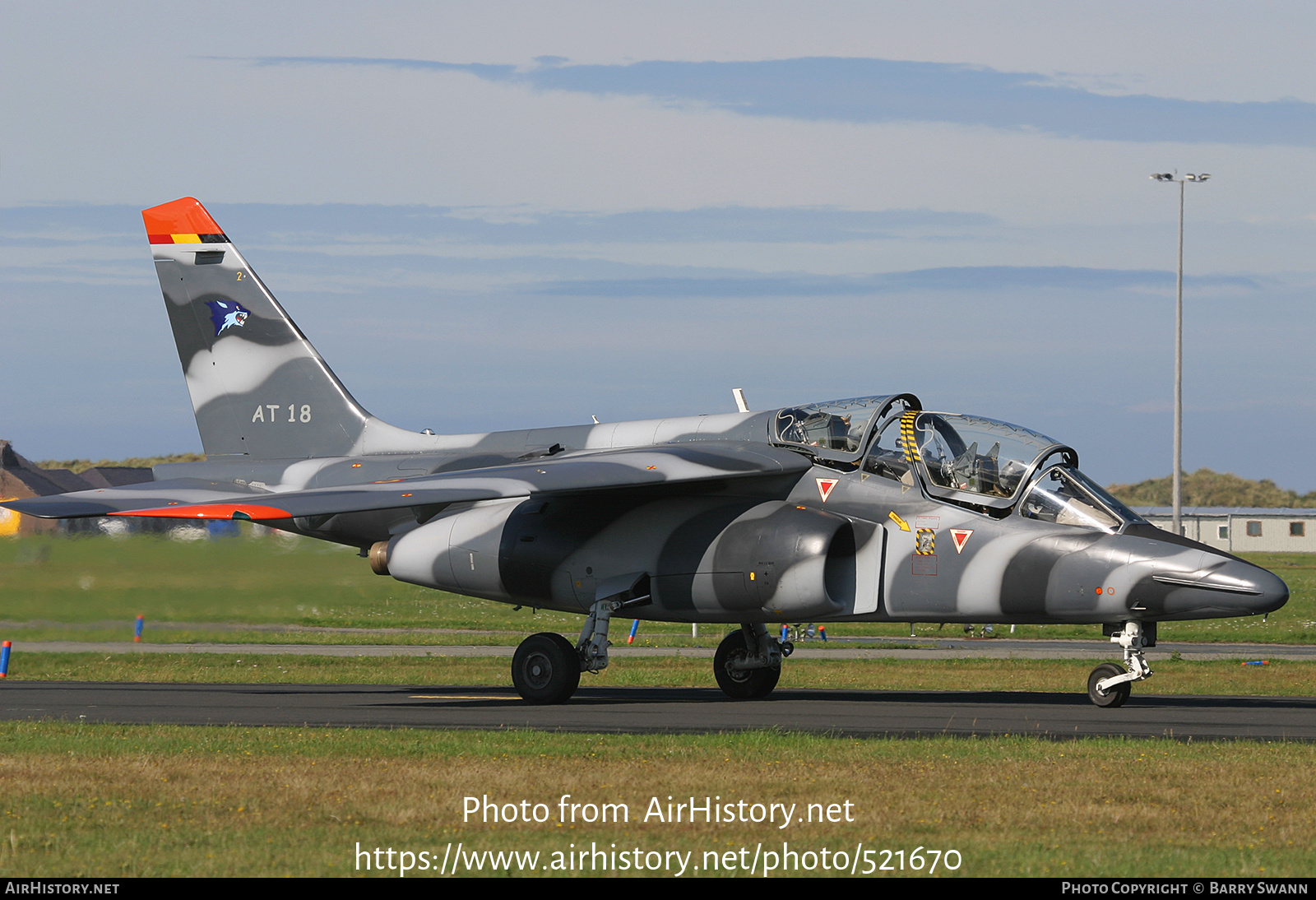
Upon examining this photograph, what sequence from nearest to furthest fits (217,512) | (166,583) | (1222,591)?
(1222,591)
(217,512)
(166,583)

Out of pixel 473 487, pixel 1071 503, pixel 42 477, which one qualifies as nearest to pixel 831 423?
pixel 1071 503

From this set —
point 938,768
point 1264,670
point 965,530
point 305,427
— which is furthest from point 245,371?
point 1264,670

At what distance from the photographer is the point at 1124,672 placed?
56.1 ft

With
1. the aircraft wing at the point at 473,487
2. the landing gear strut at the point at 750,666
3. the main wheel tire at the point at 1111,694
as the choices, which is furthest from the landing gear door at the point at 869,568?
the main wheel tire at the point at 1111,694

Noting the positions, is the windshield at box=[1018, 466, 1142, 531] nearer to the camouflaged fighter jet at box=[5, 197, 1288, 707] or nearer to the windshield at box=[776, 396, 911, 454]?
the camouflaged fighter jet at box=[5, 197, 1288, 707]

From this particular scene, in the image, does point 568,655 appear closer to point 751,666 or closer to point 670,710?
point 670,710

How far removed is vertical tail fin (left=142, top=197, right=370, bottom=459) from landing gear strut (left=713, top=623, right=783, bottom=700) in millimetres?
7603

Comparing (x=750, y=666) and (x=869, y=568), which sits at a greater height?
(x=869, y=568)

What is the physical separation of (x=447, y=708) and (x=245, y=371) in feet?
28.0

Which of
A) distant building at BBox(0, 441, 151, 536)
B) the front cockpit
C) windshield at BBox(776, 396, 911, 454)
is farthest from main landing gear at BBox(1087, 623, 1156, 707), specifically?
distant building at BBox(0, 441, 151, 536)

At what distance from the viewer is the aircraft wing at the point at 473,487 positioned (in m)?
17.1

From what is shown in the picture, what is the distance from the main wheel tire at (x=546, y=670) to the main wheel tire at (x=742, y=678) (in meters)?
2.47

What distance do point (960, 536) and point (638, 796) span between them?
8.13 metres

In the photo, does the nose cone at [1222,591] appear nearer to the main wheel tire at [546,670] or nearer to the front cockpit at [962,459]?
the front cockpit at [962,459]
